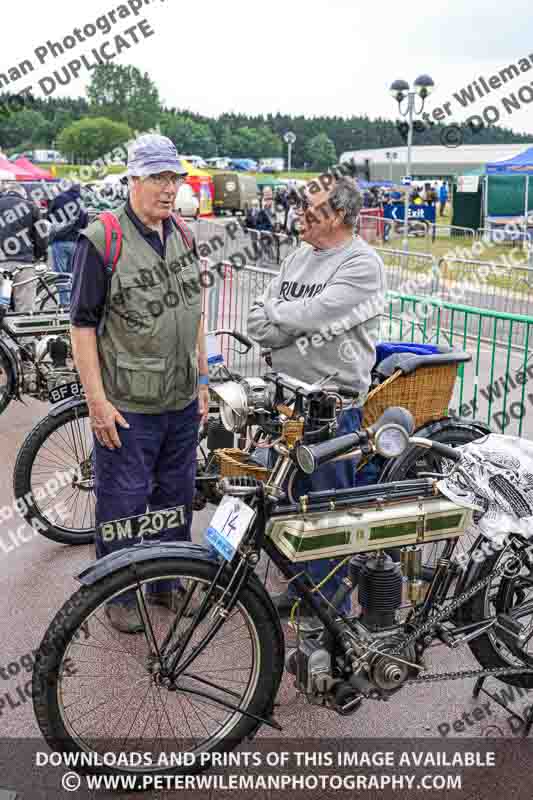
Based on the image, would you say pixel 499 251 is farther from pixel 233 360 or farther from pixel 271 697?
pixel 271 697

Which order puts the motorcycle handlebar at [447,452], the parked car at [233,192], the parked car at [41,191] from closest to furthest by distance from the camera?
the motorcycle handlebar at [447,452]
the parked car at [41,191]
the parked car at [233,192]

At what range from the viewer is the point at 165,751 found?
10.1 ft

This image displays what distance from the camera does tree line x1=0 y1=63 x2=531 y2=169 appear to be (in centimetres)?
9862

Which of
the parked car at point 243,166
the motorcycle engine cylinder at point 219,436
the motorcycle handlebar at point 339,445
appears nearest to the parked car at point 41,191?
the motorcycle engine cylinder at point 219,436

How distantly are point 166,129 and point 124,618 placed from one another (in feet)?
363

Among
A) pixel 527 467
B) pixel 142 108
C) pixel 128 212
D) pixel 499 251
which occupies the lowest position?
pixel 499 251

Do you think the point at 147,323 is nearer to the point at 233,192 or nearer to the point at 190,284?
the point at 190,284

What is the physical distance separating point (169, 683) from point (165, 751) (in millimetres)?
343

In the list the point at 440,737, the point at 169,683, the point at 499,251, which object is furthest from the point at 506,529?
the point at 499,251

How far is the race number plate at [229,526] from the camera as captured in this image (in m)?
2.77

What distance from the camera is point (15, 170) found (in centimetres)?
2728

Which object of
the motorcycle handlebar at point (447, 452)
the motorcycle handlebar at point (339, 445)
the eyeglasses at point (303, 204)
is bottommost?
the motorcycle handlebar at point (447, 452)

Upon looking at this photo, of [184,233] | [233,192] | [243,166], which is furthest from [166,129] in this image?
[184,233]

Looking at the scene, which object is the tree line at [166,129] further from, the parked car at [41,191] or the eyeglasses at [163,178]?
the eyeglasses at [163,178]
